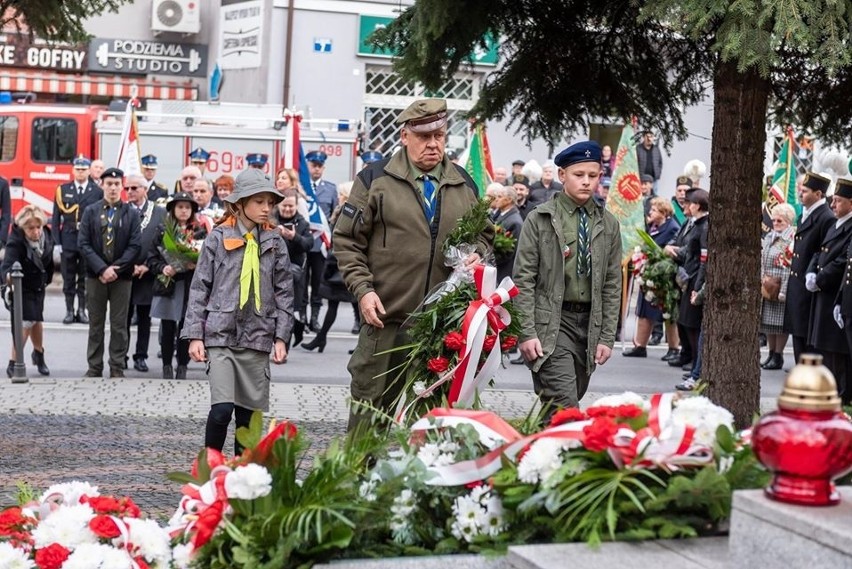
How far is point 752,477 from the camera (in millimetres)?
3797

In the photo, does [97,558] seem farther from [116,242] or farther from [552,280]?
[116,242]

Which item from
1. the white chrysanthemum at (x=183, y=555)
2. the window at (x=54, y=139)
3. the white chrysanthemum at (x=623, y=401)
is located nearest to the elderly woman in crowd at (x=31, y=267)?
the white chrysanthemum at (x=183, y=555)

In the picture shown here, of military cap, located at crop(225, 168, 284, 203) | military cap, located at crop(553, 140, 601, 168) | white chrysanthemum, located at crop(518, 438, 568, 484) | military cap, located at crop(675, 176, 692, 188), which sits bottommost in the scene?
white chrysanthemum, located at crop(518, 438, 568, 484)

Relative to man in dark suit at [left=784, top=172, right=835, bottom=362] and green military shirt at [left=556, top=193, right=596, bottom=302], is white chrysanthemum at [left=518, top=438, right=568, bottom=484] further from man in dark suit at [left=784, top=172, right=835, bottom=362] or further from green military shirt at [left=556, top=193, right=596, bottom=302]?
man in dark suit at [left=784, top=172, right=835, bottom=362]

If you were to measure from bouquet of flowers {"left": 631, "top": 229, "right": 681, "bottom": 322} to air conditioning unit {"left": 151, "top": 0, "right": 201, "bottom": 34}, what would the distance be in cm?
2004

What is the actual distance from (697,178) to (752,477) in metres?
16.0

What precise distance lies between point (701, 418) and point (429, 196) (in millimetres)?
3052

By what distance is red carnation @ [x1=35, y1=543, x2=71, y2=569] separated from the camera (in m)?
4.43

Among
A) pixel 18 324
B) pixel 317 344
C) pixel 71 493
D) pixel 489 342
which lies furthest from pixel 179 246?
pixel 71 493

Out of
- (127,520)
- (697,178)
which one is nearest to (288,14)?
(697,178)

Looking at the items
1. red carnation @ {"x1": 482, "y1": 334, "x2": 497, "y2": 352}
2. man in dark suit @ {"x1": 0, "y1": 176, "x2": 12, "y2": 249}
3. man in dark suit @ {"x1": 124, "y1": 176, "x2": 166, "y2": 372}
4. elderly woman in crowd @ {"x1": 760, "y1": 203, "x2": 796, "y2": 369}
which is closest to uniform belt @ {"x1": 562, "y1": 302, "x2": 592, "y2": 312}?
red carnation @ {"x1": 482, "y1": 334, "x2": 497, "y2": 352}

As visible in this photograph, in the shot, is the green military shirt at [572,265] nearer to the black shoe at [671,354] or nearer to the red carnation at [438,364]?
the red carnation at [438,364]

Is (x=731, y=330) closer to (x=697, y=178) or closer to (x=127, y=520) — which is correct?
(x=127, y=520)

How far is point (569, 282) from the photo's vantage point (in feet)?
23.2
